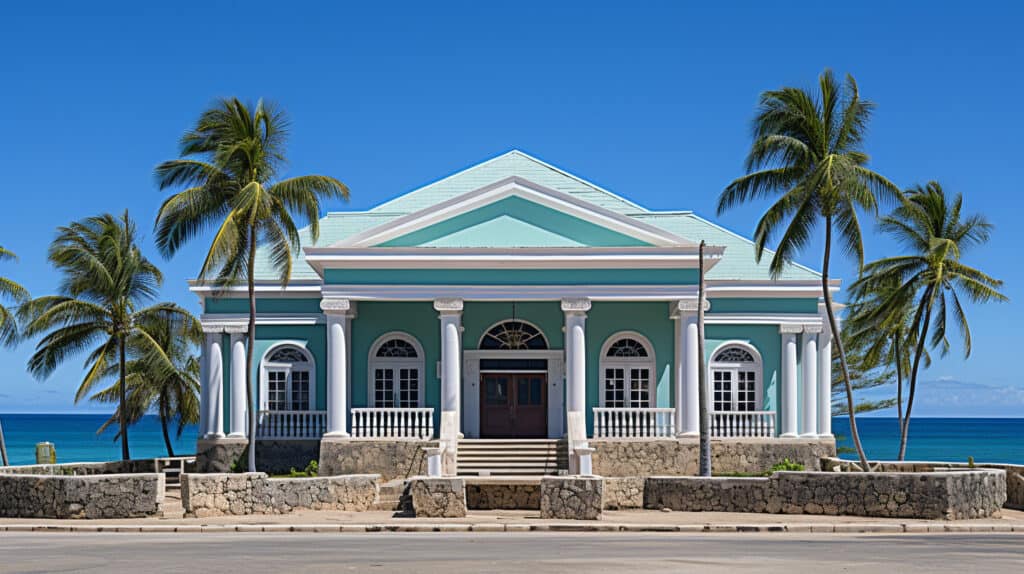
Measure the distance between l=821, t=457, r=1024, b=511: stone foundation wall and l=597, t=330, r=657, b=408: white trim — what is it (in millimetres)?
4619

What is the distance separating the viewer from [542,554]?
17.2 m

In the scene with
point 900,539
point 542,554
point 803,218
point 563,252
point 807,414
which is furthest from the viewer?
point 807,414

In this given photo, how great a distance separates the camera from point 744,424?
3266cm

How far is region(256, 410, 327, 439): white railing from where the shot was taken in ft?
106

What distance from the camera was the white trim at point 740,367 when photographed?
32969 millimetres

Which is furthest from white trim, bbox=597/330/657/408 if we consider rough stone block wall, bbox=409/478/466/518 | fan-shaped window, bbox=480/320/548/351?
rough stone block wall, bbox=409/478/466/518

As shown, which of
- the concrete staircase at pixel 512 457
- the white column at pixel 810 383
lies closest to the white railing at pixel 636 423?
the concrete staircase at pixel 512 457

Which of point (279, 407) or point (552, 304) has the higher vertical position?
point (552, 304)

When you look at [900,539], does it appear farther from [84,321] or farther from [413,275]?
[84,321]

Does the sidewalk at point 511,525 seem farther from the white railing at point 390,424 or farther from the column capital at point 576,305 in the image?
the column capital at point 576,305

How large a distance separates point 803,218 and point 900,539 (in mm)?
8969

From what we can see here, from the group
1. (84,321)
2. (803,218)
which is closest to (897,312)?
(803,218)

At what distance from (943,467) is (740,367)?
5625 mm

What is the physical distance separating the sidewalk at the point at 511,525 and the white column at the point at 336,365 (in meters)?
5.90
